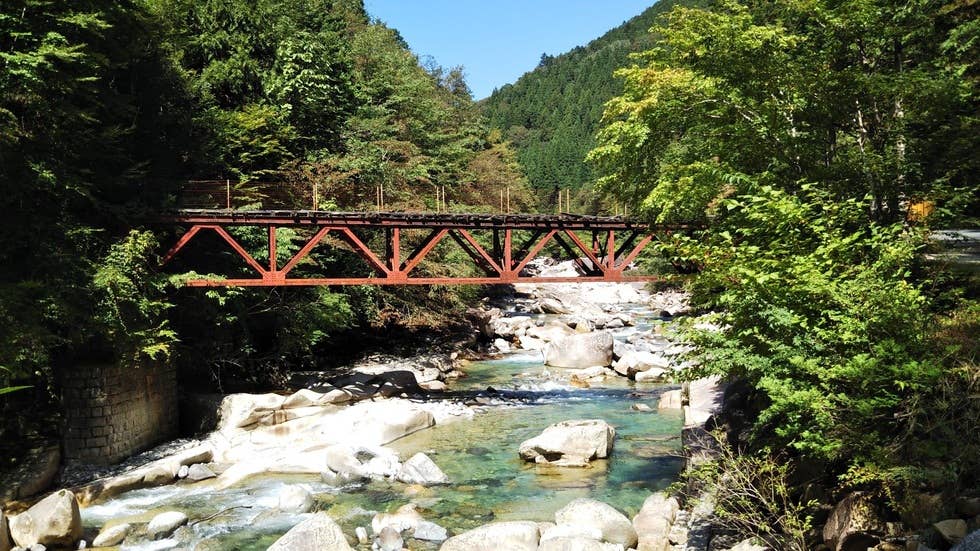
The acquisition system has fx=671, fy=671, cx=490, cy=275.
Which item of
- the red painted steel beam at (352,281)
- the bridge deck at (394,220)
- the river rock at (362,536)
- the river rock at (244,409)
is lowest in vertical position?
the river rock at (362,536)

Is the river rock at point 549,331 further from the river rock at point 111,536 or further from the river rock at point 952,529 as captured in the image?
the river rock at point 952,529

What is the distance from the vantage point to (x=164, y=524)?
11.9m

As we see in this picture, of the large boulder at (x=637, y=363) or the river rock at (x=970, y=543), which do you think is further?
the large boulder at (x=637, y=363)

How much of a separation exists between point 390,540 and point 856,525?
7.24 meters

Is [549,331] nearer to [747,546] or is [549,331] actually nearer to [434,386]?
[434,386]

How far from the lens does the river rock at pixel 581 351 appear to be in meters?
26.9

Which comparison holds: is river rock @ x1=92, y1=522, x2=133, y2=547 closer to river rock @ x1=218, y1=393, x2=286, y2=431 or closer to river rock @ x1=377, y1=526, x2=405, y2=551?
river rock @ x1=377, y1=526, x2=405, y2=551

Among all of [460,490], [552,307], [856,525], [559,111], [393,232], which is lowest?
[460,490]

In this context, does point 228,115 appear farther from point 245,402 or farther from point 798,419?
point 798,419

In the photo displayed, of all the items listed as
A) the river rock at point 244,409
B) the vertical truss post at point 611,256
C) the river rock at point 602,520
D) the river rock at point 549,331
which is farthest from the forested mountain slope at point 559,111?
the river rock at point 602,520

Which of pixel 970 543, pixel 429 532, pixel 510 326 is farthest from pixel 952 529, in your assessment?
pixel 510 326

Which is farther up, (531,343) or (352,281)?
(352,281)

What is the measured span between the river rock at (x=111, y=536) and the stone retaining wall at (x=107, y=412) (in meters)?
4.19

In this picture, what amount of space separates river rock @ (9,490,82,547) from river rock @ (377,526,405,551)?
5.24 metres
